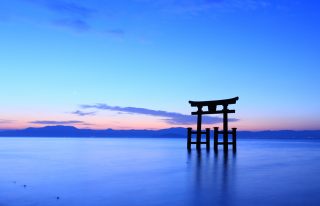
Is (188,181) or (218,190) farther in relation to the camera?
(188,181)

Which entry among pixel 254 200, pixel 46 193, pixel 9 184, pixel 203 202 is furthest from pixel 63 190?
pixel 254 200

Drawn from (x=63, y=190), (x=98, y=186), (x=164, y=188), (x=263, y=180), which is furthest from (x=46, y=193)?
(x=263, y=180)

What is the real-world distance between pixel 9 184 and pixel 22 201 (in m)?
3.46

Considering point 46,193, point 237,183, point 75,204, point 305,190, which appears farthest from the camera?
point 237,183

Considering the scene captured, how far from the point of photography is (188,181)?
1319 centimetres

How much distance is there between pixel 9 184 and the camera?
1220cm

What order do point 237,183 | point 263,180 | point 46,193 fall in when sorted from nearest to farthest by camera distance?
point 46,193, point 237,183, point 263,180

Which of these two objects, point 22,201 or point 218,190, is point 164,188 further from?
point 22,201

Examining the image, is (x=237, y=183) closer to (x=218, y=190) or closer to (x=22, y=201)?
(x=218, y=190)

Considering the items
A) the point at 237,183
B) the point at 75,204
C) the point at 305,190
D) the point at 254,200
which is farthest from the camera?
the point at 237,183

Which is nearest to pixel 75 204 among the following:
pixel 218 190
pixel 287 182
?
pixel 218 190

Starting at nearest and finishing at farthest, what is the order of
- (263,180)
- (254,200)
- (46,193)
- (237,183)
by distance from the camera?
1. (254,200)
2. (46,193)
3. (237,183)
4. (263,180)

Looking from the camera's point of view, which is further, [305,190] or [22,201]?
[305,190]

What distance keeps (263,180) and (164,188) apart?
4.51 metres
